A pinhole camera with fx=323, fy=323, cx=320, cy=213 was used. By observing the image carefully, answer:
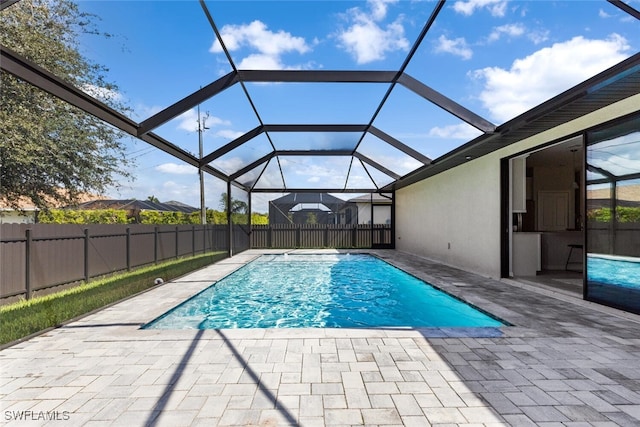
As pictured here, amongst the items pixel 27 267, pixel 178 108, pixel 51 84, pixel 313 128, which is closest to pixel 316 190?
pixel 313 128

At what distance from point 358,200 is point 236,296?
13.6 m

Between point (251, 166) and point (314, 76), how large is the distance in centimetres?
575

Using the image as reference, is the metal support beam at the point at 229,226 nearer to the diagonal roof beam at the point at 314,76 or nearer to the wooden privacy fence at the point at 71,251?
the wooden privacy fence at the point at 71,251

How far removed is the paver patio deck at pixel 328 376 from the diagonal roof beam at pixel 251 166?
746cm

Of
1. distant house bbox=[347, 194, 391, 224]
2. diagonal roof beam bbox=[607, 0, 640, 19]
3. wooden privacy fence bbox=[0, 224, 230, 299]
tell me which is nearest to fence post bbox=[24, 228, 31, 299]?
wooden privacy fence bbox=[0, 224, 230, 299]

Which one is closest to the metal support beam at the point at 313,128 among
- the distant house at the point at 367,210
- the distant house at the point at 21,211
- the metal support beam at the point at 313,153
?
the metal support beam at the point at 313,153

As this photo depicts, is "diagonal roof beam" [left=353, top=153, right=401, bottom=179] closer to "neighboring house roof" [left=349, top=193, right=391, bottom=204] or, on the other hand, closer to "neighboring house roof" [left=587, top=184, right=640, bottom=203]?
"neighboring house roof" [left=349, top=193, right=391, bottom=204]

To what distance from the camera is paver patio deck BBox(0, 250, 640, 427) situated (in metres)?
1.93

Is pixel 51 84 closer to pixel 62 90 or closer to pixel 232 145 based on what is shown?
pixel 62 90

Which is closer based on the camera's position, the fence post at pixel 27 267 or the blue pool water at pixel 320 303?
the blue pool water at pixel 320 303

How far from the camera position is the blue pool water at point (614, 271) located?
3871 mm

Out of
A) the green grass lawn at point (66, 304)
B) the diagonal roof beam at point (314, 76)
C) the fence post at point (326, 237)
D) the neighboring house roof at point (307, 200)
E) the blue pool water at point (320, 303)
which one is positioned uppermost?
the diagonal roof beam at point (314, 76)

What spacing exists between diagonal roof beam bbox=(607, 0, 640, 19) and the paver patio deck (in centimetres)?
311

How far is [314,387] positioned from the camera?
7.38ft
